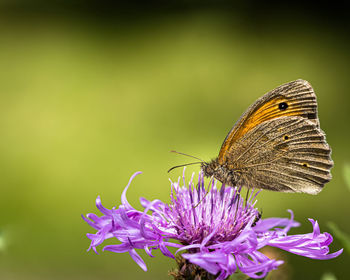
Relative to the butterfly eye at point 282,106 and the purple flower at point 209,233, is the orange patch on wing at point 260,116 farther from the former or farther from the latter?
the purple flower at point 209,233

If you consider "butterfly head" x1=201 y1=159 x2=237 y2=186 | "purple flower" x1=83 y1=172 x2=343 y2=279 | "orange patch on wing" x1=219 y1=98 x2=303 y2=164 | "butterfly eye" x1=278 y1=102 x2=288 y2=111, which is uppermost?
"butterfly eye" x1=278 y1=102 x2=288 y2=111

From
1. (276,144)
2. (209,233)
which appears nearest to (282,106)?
(276,144)

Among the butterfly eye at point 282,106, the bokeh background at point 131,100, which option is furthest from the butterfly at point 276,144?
the bokeh background at point 131,100

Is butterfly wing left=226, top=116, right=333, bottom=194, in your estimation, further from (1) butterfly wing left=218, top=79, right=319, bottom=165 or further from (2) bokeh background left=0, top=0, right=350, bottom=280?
(2) bokeh background left=0, top=0, right=350, bottom=280

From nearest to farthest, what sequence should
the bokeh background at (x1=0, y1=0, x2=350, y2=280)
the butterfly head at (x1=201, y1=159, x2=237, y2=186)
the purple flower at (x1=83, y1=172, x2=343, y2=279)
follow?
the purple flower at (x1=83, y1=172, x2=343, y2=279) < the butterfly head at (x1=201, y1=159, x2=237, y2=186) < the bokeh background at (x1=0, y1=0, x2=350, y2=280)

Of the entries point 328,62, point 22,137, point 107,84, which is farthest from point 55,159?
point 328,62

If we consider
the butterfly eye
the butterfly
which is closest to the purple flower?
the butterfly
